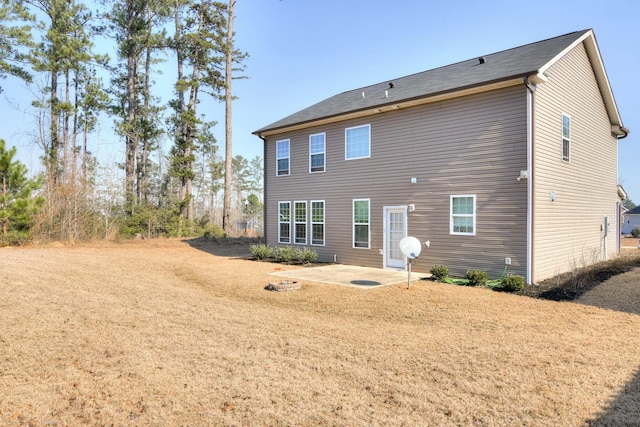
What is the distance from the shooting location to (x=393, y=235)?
36.7 ft

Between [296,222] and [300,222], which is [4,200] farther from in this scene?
[300,222]

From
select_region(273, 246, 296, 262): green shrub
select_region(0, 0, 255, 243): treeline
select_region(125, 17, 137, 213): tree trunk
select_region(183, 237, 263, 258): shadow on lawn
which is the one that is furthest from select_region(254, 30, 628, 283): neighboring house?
select_region(125, 17, 137, 213): tree trunk

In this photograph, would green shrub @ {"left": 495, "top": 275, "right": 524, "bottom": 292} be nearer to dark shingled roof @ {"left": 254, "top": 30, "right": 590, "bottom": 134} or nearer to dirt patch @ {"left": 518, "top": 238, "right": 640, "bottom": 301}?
dirt patch @ {"left": 518, "top": 238, "right": 640, "bottom": 301}

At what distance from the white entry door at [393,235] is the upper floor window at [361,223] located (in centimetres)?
70

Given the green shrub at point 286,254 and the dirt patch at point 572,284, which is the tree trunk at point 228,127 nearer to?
the green shrub at point 286,254

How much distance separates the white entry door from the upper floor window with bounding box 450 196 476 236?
157cm

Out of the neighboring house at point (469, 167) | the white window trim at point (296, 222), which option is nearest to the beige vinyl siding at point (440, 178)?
the neighboring house at point (469, 167)

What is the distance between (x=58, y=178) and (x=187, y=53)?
405 inches

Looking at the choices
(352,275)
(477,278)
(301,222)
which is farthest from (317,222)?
(477,278)

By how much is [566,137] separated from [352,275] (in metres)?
7.11

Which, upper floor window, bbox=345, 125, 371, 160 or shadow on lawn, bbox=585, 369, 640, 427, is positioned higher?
upper floor window, bbox=345, 125, 371, 160

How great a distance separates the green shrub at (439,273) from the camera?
29.9 feet

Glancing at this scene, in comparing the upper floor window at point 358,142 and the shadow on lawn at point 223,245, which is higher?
the upper floor window at point 358,142

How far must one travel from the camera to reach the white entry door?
1096 cm
